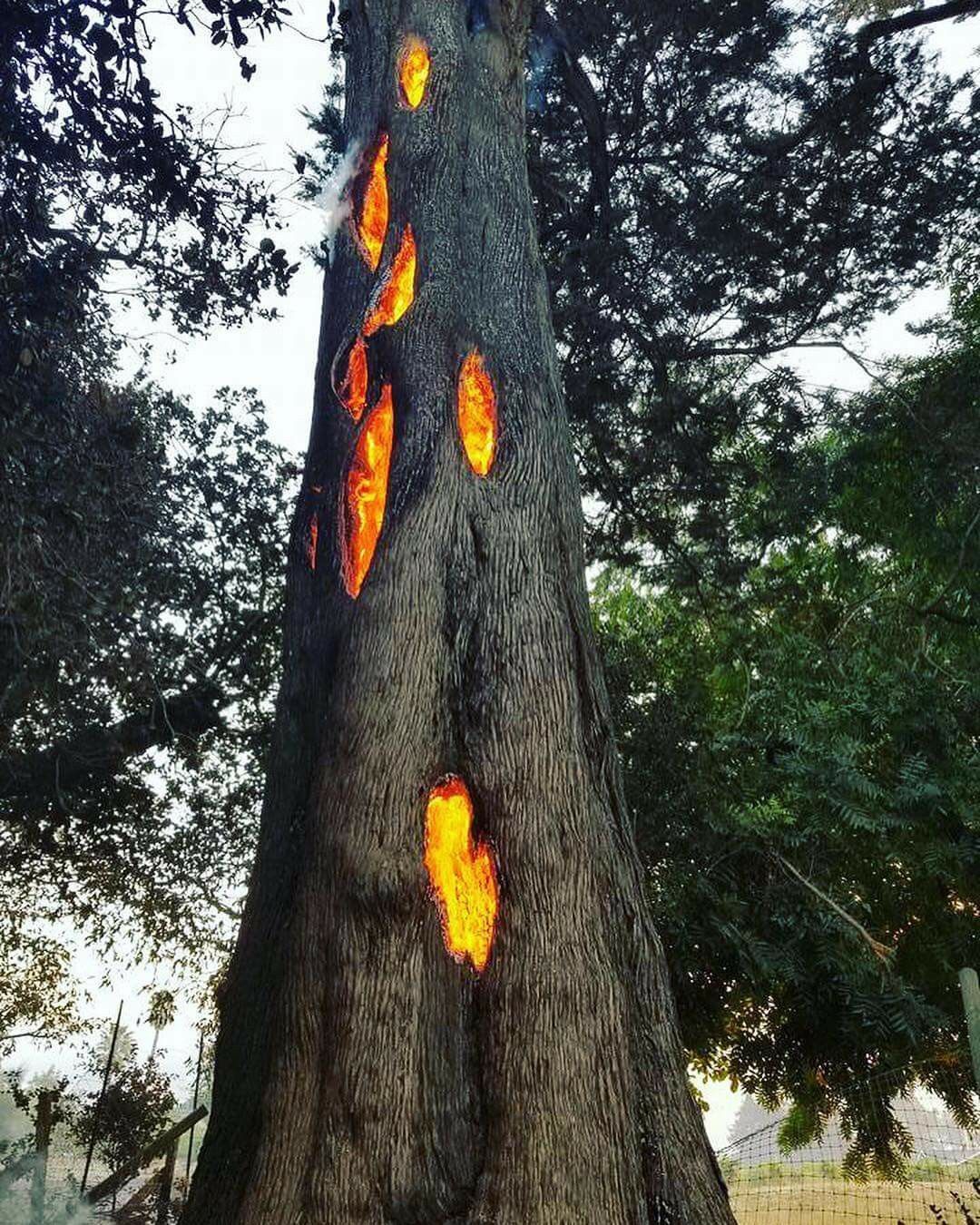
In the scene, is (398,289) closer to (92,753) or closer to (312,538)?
(312,538)

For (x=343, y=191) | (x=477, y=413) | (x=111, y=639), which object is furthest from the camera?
(x=111, y=639)

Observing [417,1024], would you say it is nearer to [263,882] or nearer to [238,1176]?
[238,1176]

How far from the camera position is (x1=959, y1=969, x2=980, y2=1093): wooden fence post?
394cm

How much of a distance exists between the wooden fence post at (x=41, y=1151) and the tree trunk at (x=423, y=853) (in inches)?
248

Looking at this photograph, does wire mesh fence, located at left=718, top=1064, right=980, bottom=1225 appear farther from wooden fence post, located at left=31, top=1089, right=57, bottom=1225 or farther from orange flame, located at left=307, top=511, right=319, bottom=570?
orange flame, located at left=307, top=511, right=319, bottom=570

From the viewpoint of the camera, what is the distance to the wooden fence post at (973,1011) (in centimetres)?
394

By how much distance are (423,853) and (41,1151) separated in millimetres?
7793

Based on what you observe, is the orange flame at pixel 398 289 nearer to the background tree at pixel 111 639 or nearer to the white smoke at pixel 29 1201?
the background tree at pixel 111 639

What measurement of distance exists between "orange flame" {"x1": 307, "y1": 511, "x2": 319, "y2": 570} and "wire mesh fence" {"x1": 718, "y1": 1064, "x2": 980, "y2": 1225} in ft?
19.2

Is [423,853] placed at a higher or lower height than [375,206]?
lower

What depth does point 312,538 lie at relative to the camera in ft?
11.7

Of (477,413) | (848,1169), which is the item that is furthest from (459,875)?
(848,1169)

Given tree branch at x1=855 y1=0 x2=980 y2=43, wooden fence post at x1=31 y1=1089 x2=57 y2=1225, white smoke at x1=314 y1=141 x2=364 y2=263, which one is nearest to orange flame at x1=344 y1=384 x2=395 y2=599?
white smoke at x1=314 y1=141 x2=364 y2=263

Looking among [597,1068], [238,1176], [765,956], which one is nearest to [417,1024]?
[597,1068]
